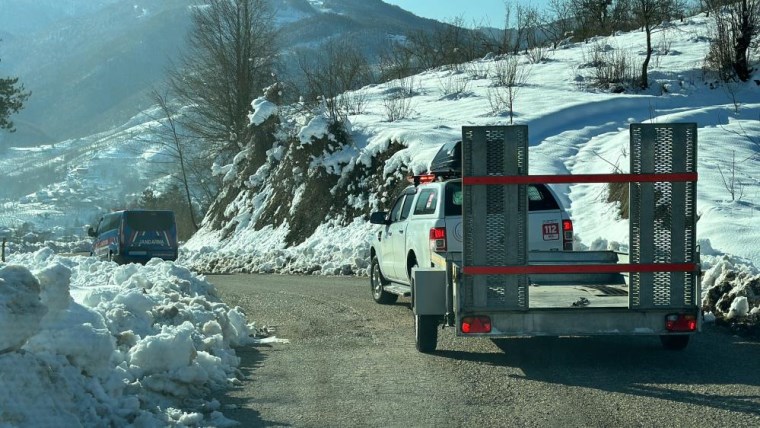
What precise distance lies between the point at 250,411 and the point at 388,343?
Result: 372 cm

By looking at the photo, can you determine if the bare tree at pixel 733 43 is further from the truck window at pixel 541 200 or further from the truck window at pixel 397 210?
the truck window at pixel 541 200

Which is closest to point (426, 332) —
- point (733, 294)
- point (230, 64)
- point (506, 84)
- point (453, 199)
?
point (453, 199)

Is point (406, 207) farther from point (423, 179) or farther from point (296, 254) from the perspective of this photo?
point (296, 254)

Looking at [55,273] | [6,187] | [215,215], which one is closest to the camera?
[55,273]

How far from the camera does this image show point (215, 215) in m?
48.6

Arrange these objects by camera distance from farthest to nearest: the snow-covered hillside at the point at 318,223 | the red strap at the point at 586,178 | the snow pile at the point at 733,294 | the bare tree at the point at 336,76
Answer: the bare tree at the point at 336,76, the snow pile at the point at 733,294, the red strap at the point at 586,178, the snow-covered hillside at the point at 318,223

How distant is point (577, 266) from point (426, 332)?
6.26 ft

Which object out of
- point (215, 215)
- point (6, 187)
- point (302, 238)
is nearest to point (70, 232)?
point (6, 187)

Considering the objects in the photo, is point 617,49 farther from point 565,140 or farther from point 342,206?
point 342,206

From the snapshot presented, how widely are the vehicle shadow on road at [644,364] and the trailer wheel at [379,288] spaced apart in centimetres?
424

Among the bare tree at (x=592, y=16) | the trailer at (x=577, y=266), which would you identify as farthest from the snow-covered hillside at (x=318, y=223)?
the bare tree at (x=592, y=16)

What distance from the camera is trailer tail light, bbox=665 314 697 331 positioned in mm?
8930

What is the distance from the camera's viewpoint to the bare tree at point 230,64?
53.9 meters

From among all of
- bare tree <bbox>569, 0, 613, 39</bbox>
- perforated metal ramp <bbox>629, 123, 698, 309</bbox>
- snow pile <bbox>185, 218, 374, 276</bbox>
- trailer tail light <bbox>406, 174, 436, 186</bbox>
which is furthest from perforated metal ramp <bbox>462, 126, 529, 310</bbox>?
bare tree <bbox>569, 0, 613, 39</bbox>
